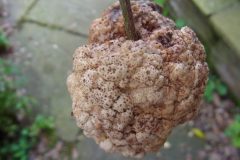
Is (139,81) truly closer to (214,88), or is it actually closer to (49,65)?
(214,88)

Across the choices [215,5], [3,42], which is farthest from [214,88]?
[3,42]

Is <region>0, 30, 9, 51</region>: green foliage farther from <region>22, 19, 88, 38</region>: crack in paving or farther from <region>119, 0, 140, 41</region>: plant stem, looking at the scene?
<region>119, 0, 140, 41</region>: plant stem

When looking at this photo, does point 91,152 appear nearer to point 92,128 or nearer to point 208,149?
point 208,149

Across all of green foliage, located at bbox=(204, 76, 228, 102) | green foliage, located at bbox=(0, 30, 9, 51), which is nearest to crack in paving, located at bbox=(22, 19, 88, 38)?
green foliage, located at bbox=(0, 30, 9, 51)

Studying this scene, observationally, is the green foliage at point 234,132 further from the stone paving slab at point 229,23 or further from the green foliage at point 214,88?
the stone paving slab at point 229,23

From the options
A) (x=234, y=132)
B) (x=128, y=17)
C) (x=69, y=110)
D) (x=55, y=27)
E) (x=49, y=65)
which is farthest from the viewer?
(x=55, y=27)
